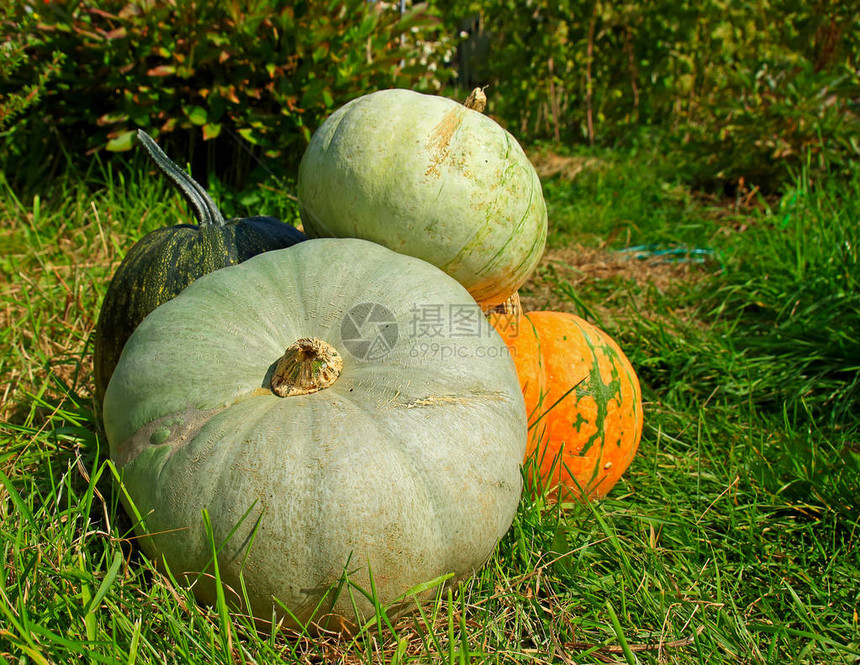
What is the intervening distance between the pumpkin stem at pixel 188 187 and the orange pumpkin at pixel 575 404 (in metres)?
1.09

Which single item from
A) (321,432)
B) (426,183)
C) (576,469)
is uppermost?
(426,183)

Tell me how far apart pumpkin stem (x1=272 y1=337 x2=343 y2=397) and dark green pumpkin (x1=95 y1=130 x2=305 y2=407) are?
28.2 inches

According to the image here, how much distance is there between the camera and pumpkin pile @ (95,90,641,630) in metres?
1.39

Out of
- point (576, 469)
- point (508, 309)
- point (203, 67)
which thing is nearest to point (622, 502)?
point (576, 469)

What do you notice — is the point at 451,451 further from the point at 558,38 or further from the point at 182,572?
the point at 558,38

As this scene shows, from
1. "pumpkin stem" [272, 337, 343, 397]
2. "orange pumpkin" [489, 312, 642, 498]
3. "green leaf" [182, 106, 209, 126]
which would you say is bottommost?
"orange pumpkin" [489, 312, 642, 498]

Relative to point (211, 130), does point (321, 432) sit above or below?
below

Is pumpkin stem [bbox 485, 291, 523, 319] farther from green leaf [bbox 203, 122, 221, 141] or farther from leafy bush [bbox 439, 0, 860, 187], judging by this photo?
leafy bush [bbox 439, 0, 860, 187]

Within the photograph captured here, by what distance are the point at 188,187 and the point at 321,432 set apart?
4.26 feet

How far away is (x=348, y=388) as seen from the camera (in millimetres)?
1567

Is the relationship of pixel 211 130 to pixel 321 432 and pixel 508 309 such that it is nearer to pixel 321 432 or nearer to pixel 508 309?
pixel 508 309

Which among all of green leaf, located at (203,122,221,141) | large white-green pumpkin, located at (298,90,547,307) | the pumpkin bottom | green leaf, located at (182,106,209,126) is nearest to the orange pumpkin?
the pumpkin bottom

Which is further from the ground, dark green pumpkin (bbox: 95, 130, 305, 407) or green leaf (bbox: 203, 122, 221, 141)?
green leaf (bbox: 203, 122, 221, 141)

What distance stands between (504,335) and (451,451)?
0.91m
